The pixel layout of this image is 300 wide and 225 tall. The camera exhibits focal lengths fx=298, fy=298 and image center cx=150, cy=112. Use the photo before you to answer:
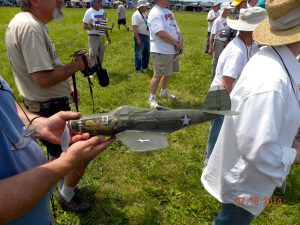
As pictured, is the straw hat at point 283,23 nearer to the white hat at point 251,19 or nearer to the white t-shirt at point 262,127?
the white t-shirt at point 262,127

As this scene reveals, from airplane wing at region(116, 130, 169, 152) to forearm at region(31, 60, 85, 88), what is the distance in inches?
47.9

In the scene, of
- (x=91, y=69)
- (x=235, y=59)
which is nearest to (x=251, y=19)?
(x=235, y=59)

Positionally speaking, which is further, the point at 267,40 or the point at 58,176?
the point at 267,40

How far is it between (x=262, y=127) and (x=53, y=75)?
74.1 inches

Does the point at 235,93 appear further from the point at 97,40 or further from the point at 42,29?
the point at 97,40

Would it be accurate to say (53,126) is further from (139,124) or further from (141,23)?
(141,23)

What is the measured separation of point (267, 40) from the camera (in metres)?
1.89

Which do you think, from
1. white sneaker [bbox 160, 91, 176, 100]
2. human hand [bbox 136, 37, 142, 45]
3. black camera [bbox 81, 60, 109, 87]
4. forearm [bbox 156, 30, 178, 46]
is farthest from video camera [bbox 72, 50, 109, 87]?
human hand [bbox 136, 37, 142, 45]

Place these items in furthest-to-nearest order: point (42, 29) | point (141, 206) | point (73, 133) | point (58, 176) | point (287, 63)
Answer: point (141, 206) → point (42, 29) → point (73, 133) → point (287, 63) → point (58, 176)

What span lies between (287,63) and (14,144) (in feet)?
5.26

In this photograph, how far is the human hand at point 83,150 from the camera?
4.88ft

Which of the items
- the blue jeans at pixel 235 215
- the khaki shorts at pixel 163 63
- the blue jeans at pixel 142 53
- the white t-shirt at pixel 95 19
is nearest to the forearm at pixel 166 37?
the khaki shorts at pixel 163 63

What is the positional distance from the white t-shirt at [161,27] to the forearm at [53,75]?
314 centimetres

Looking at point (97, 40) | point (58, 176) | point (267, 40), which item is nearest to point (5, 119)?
point (58, 176)
